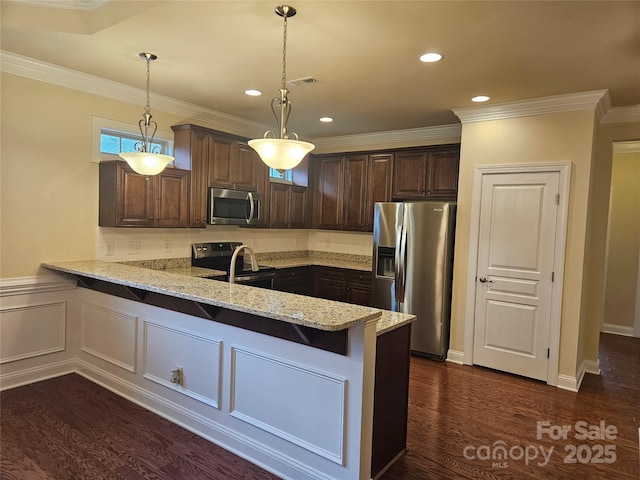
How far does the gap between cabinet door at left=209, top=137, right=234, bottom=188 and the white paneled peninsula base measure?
5.31ft

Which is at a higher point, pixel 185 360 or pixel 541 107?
pixel 541 107

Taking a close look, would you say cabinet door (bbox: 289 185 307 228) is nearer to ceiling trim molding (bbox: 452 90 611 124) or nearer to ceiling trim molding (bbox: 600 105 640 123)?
ceiling trim molding (bbox: 452 90 611 124)

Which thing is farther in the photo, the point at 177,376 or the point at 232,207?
the point at 232,207

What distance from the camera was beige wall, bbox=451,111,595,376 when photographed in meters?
3.60

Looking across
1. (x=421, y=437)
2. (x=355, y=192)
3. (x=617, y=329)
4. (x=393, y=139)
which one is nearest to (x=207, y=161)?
(x=355, y=192)

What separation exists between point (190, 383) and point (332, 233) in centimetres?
370

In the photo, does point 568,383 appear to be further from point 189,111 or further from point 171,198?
point 189,111

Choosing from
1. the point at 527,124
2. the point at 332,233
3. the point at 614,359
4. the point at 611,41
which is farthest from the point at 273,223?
the point at 614,359

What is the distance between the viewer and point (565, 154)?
368cm

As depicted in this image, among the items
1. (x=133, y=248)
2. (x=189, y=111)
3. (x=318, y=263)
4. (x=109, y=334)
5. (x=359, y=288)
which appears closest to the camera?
(x=109, y=334)

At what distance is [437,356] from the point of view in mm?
4336

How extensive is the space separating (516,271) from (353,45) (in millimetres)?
2671

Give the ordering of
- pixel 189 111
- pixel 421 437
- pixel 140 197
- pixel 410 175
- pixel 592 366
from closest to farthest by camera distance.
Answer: pixel 421 437, pixel 140 197, pixel 592 366, pixel 189 111, pixel 410 175

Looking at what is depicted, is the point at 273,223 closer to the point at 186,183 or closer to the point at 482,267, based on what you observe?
the point at 186,183
